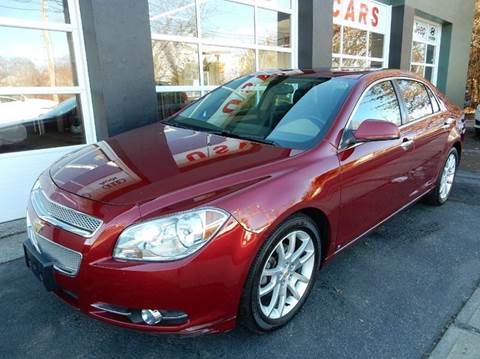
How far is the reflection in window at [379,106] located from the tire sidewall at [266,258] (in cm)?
86

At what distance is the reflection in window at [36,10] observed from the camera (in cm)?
395

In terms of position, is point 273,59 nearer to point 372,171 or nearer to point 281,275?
point 372,171

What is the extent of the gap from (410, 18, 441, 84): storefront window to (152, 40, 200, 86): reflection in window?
28.9 feet

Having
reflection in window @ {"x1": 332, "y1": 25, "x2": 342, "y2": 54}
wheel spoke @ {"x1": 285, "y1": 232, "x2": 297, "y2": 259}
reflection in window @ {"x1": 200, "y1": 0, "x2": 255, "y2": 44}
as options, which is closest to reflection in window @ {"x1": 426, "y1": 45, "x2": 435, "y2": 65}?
reflection in window @ {"x1": 332, "y1": 25, "x2": 342, "y2": 54}

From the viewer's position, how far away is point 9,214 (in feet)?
13.6

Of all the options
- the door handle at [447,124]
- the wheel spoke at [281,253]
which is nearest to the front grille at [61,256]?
the wheel spoke at [281,253]

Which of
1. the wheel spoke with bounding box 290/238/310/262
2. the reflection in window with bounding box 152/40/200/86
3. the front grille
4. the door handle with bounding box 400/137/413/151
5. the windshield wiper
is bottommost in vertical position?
the wheel spoke with bounding box 290/238/310/262

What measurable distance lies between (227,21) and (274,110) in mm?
4188

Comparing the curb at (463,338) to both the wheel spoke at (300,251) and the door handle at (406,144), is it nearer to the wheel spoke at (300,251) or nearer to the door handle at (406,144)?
the wheel spoke at (300,251)

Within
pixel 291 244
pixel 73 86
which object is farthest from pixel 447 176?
pixel 73 86

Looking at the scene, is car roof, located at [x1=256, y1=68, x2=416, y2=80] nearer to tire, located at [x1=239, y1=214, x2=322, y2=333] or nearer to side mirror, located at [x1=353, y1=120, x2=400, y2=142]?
side mirror, located at [x1=353, y1=120, x2=400, y2=142]

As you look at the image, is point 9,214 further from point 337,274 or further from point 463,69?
point 463,69

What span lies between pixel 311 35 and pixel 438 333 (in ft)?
21.0

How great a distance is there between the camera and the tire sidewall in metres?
2.09
